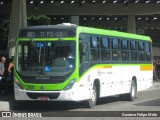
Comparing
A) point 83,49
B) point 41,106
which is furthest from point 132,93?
point 83,49

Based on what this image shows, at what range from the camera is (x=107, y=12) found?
53.3m

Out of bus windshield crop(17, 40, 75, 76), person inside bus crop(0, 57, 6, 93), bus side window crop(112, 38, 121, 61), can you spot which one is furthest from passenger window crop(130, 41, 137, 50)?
bus windshield crop(17, 40, 75, 76)

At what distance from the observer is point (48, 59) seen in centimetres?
1672

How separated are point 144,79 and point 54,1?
97.4 feet

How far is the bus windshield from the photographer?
16.6 m

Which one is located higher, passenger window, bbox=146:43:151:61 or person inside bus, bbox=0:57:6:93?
passenger window, bbox=146:43:151:61

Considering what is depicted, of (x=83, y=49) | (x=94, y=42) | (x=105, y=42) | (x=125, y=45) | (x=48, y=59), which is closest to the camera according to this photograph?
(x=48, y=59)

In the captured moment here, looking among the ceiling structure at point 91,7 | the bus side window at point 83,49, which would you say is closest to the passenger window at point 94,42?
the bus side window at point 83,49

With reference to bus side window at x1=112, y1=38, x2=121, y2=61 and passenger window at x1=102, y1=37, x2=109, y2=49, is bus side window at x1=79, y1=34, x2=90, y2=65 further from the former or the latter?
bus side window at x1=112, y1=38, x2=121, y2=61

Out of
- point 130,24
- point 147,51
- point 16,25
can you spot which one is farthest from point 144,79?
point 130,24

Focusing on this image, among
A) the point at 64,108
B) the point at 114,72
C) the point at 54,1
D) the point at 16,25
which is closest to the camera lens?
the point at 64,108

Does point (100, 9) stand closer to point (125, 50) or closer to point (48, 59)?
point (125, 50)

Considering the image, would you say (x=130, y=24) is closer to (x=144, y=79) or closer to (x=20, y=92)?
(x=144, y=79)

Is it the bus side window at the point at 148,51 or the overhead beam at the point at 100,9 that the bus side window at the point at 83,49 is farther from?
the overhead beam at the point at 100,9
